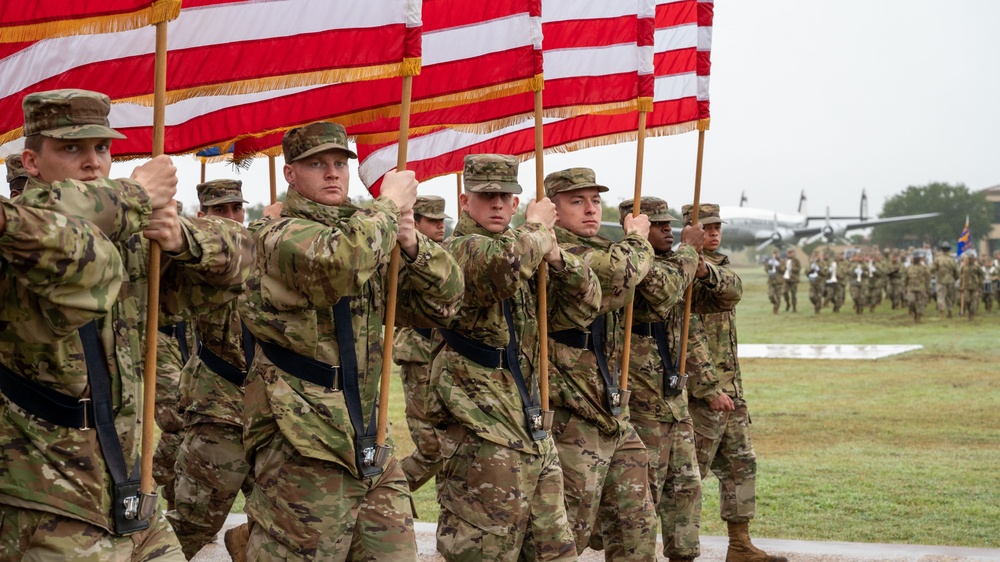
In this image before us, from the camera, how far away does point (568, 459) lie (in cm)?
656

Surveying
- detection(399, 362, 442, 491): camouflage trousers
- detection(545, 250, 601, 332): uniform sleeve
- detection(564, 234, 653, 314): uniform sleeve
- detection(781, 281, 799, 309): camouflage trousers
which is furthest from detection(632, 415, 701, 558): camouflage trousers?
detection(781, 281, 799, 309): camouflage trousers

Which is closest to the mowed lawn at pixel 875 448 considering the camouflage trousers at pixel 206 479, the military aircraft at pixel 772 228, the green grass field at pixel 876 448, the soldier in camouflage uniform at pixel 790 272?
the green grass field at pixel 876 448

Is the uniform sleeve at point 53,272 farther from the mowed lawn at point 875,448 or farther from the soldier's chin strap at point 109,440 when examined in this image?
the mowed lawn at point 875,448

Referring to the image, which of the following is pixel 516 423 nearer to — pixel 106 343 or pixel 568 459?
pixel 568 459

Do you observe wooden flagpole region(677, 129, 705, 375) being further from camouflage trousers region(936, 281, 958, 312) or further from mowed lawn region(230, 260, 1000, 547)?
camouflage trousers region(936, 281, 958, 312)

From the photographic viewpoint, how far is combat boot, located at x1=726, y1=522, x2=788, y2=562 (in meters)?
8.04

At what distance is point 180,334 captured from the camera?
27.5ft

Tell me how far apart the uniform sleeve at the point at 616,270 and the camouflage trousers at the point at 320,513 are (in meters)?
2.02

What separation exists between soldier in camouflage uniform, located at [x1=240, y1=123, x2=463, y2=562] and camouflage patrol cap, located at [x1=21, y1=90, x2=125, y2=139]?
3.50 ft

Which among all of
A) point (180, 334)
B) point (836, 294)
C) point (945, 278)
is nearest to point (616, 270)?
point (180, 334)

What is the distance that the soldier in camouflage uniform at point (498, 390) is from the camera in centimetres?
573

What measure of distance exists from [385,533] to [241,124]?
2.52 m

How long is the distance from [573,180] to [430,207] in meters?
3.81

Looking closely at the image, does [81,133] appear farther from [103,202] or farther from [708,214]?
[708,214]
